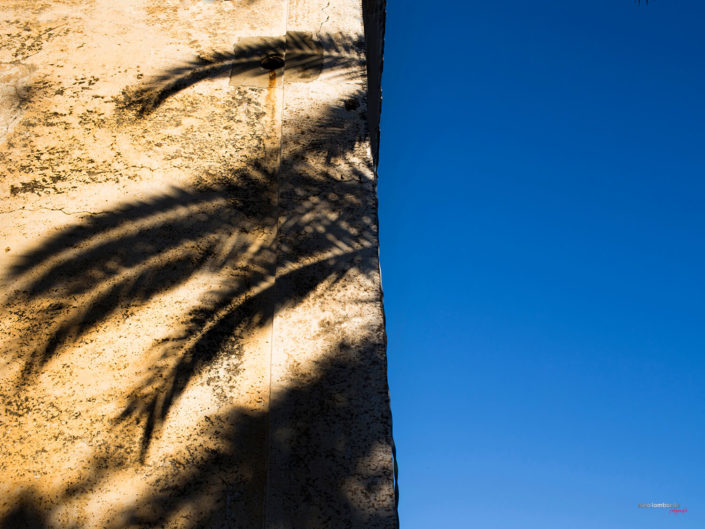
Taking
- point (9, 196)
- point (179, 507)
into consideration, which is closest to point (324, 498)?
point (179, 507)

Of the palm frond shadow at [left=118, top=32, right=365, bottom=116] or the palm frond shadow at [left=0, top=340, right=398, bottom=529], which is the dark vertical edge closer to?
the palm frond shadow at [left=118, top=32, right=365, bottom=116]

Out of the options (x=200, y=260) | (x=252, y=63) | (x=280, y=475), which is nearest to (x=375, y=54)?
(x=252, y=63)

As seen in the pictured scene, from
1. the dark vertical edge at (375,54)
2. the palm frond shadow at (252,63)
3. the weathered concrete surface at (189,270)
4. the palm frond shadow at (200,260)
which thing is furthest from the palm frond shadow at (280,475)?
the dark vertical edge at (375,54)

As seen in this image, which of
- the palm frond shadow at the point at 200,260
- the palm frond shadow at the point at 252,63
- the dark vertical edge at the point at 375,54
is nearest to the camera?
the palm frond shadow at the point at 200,260

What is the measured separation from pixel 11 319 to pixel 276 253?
2.80 ft

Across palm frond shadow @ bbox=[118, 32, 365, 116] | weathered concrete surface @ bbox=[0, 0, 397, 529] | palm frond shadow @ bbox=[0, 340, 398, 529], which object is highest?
palm frond shadow @ bbox=[118, 32, 365, 116]

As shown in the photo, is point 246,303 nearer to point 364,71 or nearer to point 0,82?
point 364,71

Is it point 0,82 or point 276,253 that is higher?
point 0,82

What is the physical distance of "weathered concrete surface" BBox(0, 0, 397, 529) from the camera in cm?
161

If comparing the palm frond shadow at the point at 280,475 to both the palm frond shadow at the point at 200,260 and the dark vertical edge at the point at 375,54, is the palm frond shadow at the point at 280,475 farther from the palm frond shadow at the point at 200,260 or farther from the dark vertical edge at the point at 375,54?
the dark vertical edge at the point at 375,54

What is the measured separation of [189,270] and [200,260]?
51 mm

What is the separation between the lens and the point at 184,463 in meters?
1.64

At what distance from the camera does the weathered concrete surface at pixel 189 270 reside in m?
1.61

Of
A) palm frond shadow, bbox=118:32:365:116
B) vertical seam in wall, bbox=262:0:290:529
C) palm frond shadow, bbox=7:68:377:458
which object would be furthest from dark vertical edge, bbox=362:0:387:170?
palm frond shadow, bbox=7:68:377:458
